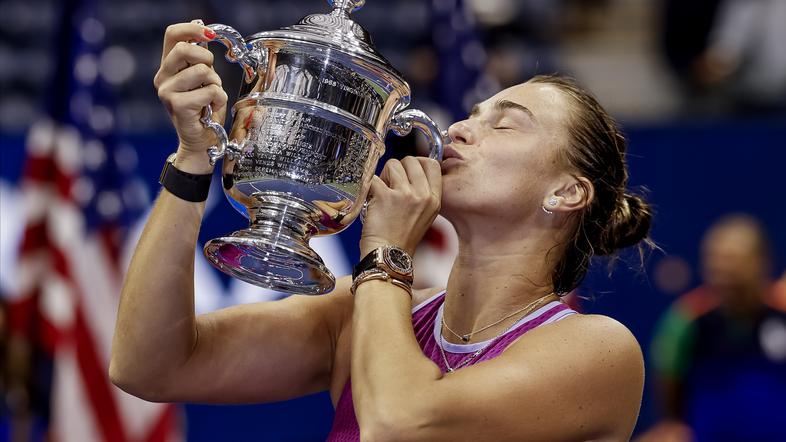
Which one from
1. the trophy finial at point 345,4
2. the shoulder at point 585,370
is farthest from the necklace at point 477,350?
the trophy finial at point 345,4

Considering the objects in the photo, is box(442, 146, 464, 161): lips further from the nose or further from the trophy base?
the trophy base

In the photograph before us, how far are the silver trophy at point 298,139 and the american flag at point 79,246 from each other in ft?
7.89

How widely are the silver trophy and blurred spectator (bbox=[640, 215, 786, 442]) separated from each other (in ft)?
9.93

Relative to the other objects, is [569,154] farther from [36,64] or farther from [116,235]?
[36,64]

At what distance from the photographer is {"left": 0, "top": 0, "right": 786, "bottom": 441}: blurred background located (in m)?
4.16

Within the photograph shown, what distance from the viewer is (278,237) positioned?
5.75 feet

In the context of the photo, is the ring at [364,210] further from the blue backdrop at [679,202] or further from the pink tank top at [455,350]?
the blue backdrop at [679,202]

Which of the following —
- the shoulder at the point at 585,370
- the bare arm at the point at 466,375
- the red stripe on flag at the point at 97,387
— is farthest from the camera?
the red stripe on flag at the point at 97,387

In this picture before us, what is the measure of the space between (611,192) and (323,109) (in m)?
0.64

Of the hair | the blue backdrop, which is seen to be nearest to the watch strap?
the hair

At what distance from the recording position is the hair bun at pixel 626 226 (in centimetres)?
214

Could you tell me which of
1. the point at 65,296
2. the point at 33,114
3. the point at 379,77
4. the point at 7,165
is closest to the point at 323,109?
the point at 379,77

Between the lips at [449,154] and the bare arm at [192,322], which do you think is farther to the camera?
the lips at [449,154]

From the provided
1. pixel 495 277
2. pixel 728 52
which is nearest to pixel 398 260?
pixel 495 277
